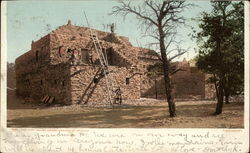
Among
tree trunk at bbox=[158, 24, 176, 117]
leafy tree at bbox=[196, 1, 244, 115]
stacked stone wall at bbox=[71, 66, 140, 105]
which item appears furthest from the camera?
stacked stone wall at bbox=[71, 66, 140, 105]

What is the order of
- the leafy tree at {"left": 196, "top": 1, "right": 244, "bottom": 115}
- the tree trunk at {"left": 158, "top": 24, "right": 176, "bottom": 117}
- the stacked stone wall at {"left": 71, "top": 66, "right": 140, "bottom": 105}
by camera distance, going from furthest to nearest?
the stacked stone wall at {"left": 71, "top": 66, "right": 140, "bottom": 105} → the tree trunk at {"left": 158, "top": 24, "right": 176, "bottom": 117} → the leafy tree at {"left": 196, "top": 1, "right": 244, "bottom": 115}

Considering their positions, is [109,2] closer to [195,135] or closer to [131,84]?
[195,135]

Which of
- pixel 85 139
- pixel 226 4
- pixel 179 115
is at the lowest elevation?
pixel 85 139

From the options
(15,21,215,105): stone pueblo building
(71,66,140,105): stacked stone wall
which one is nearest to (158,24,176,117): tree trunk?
(15,21,215,105): stone pueblo building

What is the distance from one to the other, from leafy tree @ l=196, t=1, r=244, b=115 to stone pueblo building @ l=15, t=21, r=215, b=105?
292cm

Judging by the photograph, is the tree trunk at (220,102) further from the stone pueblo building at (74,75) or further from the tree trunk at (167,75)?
the stone pueblo building at (74,75)

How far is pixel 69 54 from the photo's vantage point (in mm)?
11617

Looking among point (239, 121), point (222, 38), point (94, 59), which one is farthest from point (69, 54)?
point (239, 121)

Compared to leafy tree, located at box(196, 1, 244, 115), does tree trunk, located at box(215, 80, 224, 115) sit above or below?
below

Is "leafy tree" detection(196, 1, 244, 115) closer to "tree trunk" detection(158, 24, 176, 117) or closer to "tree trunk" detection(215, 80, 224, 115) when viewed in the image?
"tree trunk" detection(215, 80, 224, 115)

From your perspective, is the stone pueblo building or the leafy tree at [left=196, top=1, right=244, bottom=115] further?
the stone pueblo building

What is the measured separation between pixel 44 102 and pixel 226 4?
7.32 metres

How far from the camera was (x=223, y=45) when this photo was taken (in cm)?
596

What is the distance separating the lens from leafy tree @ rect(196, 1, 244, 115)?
5170mm
